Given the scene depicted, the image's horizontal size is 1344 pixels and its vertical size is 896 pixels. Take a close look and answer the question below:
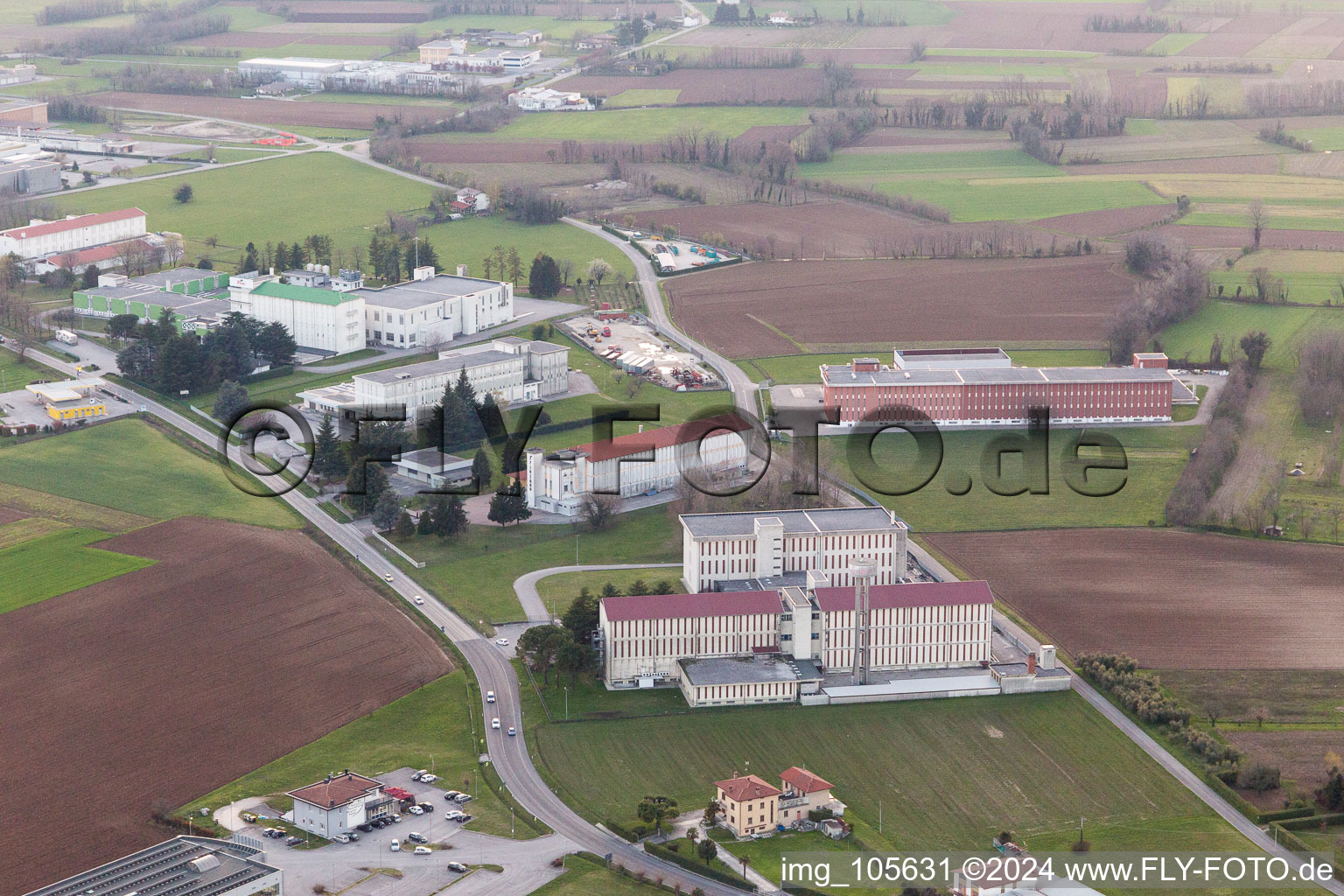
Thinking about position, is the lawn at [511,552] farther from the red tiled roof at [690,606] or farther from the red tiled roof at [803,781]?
the red tiled roof at [803,781]

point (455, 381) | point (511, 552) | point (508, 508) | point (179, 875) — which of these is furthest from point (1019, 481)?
point (179, 875)

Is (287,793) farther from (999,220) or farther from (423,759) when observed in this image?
(999,220)

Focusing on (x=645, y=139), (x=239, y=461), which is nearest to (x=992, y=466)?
(x=239, y=461)

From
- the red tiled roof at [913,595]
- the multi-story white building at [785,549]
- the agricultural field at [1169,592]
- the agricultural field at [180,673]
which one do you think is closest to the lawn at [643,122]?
the agricultural field at [1169,592]

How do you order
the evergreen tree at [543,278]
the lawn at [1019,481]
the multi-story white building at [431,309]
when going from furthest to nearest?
1. the evergreen tree at [543,278]
2. the multi-story white building at [431,309]
3. the lawn at [1019,481]

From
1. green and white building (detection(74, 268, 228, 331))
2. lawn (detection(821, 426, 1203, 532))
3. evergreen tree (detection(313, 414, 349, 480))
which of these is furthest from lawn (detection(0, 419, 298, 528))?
lawn (detection(821, 426, 1203, 532))

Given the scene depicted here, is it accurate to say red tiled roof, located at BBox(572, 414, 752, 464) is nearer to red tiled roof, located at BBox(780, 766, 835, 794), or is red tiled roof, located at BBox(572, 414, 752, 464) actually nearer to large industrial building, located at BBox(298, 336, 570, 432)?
large industrial building, located at BBox(298, 336, 570, 432)
